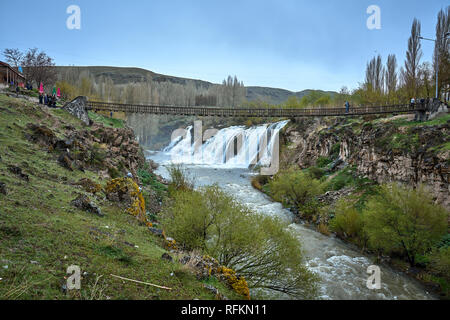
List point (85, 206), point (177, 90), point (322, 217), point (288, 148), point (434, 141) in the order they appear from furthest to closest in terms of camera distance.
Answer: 1. point (177, 90)
2. point (288, 148)
3. point (322, 217)
4. point (434, 141)
5. point (85, 206)

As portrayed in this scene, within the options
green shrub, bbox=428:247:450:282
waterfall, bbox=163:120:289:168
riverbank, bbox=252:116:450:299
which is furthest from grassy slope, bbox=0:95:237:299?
waterfall, bbox=163:120:289:168

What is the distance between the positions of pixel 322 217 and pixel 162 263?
17.8 metres

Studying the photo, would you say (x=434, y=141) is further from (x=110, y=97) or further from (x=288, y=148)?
(x=110, y=97)

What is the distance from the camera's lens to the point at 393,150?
2181 centimetres

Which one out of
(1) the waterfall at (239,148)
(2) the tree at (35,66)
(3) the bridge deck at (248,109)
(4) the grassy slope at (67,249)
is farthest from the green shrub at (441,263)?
(2) the tree at (35,66)

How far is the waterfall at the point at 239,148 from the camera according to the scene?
47.7m

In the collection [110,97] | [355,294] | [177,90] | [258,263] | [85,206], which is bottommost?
[355,294]

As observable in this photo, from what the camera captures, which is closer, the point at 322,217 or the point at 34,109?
the point at 34,109

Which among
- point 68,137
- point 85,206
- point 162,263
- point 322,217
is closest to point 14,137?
point 68,137

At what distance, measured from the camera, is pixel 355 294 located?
1236cm

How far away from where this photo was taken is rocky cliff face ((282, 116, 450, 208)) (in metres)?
17.8

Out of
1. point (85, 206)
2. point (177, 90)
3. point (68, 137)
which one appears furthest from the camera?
point (177, 90)

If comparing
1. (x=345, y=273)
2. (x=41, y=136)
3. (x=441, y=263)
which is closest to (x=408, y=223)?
(x=441, y=263)

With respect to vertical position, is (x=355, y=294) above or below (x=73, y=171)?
below
